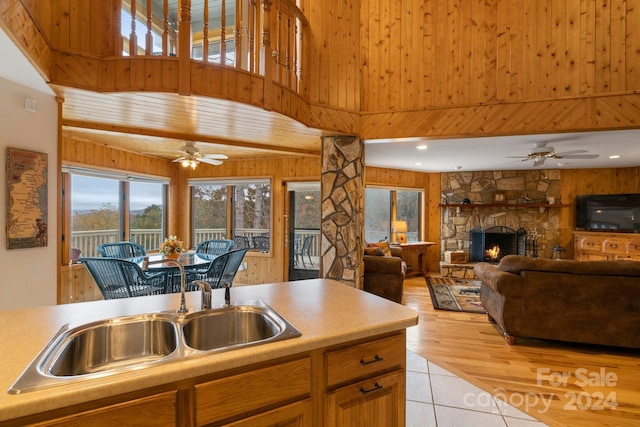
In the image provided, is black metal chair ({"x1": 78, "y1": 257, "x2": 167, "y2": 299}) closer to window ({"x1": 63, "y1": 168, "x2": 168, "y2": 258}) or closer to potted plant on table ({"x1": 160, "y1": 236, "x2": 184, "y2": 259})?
potted plant on table ({"x1": 160, "y1": 236, "x2": 184, "y2": 259})

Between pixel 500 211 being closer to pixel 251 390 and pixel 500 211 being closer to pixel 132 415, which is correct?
pixel 251 390

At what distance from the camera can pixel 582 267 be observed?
3160 mm

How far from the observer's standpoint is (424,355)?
312cm

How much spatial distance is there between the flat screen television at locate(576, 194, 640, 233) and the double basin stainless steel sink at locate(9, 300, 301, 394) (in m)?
7.61

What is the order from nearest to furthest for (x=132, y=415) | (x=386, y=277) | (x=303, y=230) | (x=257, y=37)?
(x=132, y=415) → (x=257, y=37) → (x=386, y=277) → (x=303, y=230)

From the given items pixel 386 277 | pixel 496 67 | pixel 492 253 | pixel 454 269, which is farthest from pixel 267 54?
pixel 492 253

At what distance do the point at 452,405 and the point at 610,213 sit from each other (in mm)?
6451

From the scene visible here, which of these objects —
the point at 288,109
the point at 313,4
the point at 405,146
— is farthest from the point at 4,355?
the point at 405,146

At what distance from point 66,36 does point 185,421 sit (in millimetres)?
2934

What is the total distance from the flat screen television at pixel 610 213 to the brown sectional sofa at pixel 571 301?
4132 millimetres

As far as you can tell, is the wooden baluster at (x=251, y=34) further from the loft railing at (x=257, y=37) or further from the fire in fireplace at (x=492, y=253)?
the fire in fireplace at (x=492, y=253)

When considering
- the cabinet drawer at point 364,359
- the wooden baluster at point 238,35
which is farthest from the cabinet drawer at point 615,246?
the wooden baluster at point 238,35

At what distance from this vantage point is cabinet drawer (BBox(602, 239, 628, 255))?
603 centimetres

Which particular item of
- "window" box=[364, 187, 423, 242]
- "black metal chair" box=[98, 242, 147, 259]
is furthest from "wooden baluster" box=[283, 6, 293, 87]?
"window" box=[364, 187, 423, 242]
